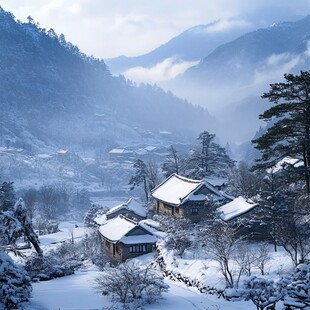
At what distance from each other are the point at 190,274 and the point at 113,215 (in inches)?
1344

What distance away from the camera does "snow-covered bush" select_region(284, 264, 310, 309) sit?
14.4 meters

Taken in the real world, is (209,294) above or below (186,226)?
below

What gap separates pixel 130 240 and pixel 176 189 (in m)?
9.83

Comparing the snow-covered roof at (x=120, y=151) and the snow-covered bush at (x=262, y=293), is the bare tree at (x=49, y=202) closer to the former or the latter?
the snow-covered roof at (x=120, y=151)

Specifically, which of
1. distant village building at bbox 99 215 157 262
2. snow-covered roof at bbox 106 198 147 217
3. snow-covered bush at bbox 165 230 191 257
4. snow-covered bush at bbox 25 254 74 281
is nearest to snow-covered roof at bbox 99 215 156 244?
distant village building at bbox 99 215 157 262

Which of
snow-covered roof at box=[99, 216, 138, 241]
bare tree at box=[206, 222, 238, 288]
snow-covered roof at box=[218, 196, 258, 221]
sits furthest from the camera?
snow-covered roof at box=[99, 216, 138, 241]

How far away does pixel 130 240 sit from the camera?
140 feet

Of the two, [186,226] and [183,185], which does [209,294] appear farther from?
[183,185]

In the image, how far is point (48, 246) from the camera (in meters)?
58.2

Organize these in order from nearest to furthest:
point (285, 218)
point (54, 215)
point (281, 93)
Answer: point (281, 93)
point (285, 218)
point (54, 215)

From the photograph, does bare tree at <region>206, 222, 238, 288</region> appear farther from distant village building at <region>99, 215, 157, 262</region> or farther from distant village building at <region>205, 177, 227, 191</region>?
distant village building at <region>205, 177, 227, 191</region>

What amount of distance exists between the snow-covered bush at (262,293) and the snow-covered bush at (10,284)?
844 centimetres

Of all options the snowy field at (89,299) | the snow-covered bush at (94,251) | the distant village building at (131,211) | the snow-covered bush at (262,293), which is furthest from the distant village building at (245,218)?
the distant village building at (131,211)

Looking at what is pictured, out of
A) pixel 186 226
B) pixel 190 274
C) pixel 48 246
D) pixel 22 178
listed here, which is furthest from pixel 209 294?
pixel 22 178
